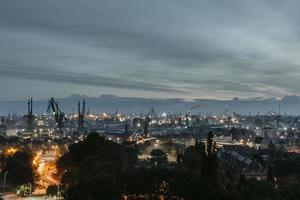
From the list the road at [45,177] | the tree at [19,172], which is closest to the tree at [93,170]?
the road at [45,177]

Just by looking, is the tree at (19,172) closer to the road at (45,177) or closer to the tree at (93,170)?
the road at (45,177)

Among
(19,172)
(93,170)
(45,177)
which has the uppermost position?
(93,170)

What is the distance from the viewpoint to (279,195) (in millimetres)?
25359

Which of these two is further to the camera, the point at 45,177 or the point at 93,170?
the point at 45,177

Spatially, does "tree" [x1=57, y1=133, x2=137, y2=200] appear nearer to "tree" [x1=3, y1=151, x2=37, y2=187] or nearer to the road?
Answer: the road

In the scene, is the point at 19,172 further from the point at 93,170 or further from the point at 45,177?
the point at 93,170

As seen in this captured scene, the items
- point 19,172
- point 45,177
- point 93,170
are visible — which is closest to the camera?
point 93,170

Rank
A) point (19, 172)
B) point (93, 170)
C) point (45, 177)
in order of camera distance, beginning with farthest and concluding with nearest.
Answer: point (45, 177)
point (19, 172)
point (93, 170)

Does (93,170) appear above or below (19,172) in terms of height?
above

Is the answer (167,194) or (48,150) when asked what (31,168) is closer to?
(167,194)

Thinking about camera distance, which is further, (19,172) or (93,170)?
(19,172)

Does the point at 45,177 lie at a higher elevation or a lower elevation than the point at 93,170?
lower

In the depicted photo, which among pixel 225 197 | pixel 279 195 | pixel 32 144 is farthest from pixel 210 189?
pixel 32 144

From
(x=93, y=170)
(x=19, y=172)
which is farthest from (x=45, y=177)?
(x=93, y=170)
